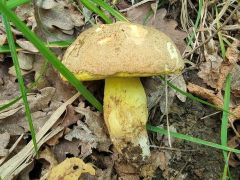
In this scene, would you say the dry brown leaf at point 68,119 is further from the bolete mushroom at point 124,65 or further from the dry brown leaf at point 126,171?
the dry brown leaf at point 126,171

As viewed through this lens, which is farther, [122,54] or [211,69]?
[211,69]

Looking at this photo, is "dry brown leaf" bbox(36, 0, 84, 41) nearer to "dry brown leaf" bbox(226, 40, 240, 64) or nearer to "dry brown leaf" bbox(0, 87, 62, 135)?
"dry brown leaf" bbox(0, 87, 62, 135)

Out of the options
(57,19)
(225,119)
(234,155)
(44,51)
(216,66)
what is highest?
(44,51)

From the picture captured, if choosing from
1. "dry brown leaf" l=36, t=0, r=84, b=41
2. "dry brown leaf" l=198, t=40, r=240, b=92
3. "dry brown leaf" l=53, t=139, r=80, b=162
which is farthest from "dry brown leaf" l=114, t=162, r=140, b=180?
"dry brown leaf" l=36, t=0, r=84, b=41

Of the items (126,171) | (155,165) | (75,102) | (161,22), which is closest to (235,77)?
(161,22)

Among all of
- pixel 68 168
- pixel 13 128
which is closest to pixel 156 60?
pixel 68 168

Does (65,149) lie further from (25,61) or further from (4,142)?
(25,61)

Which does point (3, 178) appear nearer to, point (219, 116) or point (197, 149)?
point (197, 149)
